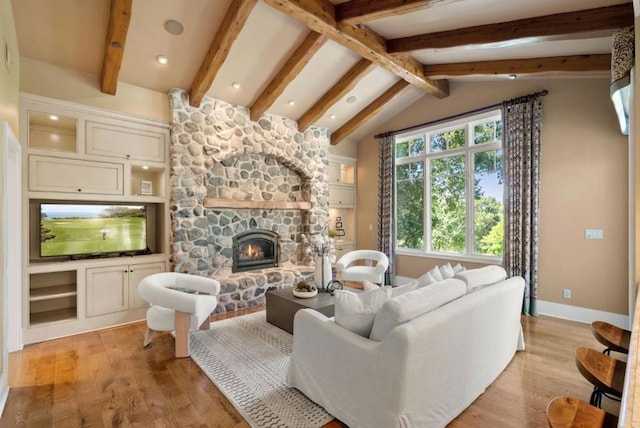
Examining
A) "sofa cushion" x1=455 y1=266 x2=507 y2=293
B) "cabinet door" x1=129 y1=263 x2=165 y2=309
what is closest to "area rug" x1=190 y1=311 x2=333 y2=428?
"cabinet door" x1=129 y1=263 x2=165 y2=309

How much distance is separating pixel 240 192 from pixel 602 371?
15.7ft

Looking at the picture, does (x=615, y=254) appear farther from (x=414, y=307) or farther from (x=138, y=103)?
(x=138, y=103)

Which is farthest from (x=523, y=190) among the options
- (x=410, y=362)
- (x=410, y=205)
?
(x=410, y=362)

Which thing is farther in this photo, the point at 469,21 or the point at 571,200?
the point at 571,200

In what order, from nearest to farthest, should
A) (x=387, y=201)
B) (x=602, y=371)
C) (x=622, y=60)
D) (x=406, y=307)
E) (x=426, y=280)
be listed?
(x=602, y=371), (x=406, y=307), (x=622, y=60), (x=426, y=280), (x=387, y=201)

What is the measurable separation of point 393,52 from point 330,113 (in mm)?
1870

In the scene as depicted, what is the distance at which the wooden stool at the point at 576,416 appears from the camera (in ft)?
3.95

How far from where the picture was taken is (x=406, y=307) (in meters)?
1.88

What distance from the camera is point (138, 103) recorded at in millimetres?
4117

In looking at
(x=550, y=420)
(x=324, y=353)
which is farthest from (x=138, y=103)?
(x=550, y=420)

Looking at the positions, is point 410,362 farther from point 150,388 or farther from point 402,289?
point 150,388

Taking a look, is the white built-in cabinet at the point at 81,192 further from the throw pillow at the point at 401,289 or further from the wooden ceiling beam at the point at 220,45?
the throw pillow at the point at 401,289

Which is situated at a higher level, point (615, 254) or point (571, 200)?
point (571, 200)

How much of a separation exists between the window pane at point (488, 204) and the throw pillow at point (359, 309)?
11.8 feet
